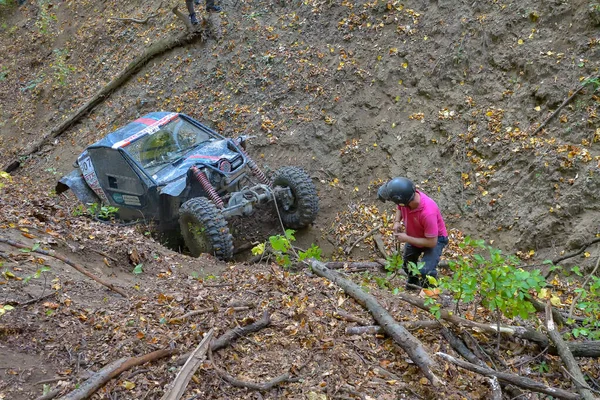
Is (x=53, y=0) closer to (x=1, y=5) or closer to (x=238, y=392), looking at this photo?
(x=1, y=5)

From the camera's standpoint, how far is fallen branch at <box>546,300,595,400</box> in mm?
3236

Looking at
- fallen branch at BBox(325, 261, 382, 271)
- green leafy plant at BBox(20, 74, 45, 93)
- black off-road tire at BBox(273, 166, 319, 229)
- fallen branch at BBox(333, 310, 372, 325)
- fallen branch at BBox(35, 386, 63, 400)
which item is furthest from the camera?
green leafy plant at BBox(20, 74, 45, 93)

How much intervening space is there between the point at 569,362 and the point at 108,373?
2971mm

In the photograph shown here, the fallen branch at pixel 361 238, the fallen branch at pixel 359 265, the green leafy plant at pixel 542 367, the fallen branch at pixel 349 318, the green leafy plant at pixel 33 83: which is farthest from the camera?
the green leafy plant at pixel 33 83

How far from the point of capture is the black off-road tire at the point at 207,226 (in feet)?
22.9

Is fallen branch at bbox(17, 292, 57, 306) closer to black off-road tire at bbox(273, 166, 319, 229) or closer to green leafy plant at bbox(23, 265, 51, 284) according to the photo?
green leafy plant at bbox(23, 265, 51, 284)

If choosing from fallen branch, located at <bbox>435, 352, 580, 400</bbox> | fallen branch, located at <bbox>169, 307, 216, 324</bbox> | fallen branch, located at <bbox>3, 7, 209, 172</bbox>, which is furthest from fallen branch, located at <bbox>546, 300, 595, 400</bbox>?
fallen branch, located at <bbox>3, 7, 209, 172</bbox>

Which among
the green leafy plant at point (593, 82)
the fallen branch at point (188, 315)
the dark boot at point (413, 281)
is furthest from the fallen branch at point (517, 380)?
the green leafy plant at point (593, 82)

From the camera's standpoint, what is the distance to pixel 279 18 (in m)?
11.0

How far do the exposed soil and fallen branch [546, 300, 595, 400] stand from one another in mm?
556

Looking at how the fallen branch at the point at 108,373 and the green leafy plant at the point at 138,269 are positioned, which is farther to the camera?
the green leafy plant at the point at 138,269

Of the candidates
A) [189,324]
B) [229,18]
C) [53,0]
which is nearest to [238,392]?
[189,324]

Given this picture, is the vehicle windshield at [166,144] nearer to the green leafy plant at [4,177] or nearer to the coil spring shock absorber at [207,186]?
the coil spring shock absorber at [207,186]

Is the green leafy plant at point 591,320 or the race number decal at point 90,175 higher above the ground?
the race number decal at point 90,175
